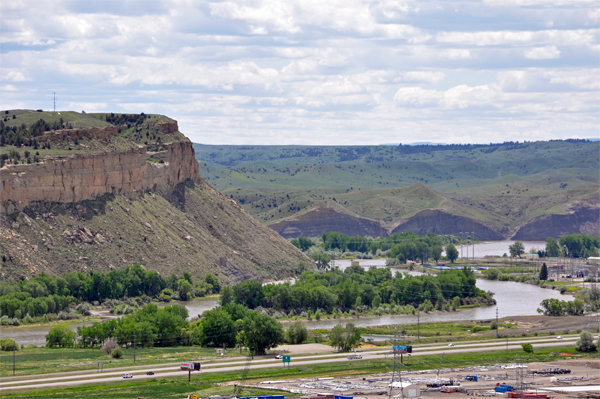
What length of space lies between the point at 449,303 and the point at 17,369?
7336 centimetres

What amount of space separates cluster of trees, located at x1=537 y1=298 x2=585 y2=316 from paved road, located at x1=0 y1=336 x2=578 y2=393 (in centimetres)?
2335

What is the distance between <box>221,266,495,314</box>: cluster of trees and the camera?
120 m

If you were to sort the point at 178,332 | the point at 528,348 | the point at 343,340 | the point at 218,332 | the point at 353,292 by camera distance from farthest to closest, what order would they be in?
the point at 353,292 → the point at 178,332 → the point at 218,332 → the point at 343,340 → the point at 528,348

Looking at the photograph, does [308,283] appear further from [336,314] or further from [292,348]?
[292,348]

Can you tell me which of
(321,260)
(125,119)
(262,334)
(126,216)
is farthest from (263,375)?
(321,260)

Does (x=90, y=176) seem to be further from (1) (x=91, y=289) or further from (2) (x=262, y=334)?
(2) (x=262, y=334)

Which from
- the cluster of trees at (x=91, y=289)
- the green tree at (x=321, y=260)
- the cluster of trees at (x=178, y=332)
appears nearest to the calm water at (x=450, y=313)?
the cluster of trees at (x=91, y=289)

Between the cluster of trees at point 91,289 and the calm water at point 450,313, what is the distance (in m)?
3.57

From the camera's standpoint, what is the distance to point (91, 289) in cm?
11600

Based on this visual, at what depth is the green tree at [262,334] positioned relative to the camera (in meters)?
84.0

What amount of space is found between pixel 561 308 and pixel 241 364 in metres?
57.6

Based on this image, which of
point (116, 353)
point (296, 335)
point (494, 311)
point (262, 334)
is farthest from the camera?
point (494, 311)

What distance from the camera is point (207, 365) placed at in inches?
2933

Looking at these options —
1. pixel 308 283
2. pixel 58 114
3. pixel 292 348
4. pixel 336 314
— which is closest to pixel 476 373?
pixel 292 348
